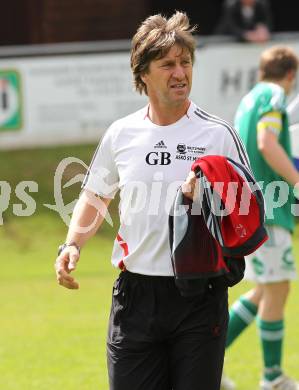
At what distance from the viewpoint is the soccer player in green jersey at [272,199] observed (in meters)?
6.34

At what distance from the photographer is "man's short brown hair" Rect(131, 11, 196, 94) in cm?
453

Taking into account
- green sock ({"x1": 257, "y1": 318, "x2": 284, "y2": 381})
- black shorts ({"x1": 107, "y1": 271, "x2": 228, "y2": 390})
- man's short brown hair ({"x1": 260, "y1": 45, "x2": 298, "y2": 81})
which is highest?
man's short brown hair ({"x1": 260, "y1": 45, "x2": 298, "y2": 81})

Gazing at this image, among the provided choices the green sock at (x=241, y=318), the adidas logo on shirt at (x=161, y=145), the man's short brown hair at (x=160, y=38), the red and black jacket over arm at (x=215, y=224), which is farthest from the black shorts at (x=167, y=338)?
the green sock at (x=241, y=318)

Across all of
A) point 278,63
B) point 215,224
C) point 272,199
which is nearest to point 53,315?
point 272,199

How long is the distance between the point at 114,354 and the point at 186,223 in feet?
2.30

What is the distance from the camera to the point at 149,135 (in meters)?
4.66

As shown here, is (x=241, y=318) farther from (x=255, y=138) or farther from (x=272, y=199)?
(x=255, y=138)

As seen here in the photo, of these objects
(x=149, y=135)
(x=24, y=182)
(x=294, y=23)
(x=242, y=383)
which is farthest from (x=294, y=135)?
(x=294, y=23)

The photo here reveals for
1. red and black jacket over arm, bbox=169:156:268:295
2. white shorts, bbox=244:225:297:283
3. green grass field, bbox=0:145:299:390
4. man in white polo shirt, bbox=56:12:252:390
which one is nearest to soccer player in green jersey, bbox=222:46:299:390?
white shorts, bbox=244:225:297:283

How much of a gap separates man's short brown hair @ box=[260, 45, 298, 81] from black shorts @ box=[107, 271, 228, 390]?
7.59 feet

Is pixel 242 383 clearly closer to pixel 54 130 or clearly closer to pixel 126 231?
pixel 126 231

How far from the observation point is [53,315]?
29.2 ft

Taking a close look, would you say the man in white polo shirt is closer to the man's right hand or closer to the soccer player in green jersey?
the man's right hand

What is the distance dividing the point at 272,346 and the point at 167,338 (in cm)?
218
